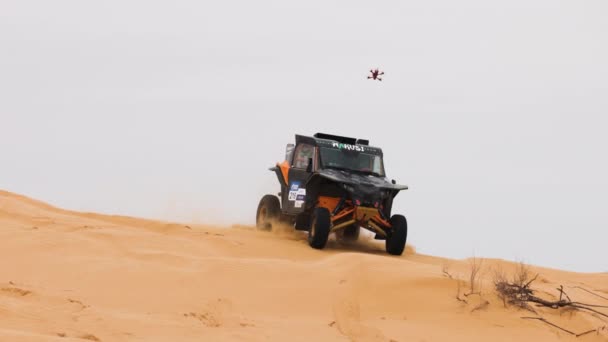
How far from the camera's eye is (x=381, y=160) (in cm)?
1440

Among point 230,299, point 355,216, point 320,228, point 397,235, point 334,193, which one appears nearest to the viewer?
point 230,299

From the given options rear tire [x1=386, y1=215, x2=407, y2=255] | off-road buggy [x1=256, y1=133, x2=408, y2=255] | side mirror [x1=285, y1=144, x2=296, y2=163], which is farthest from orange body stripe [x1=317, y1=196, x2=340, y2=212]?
side mirror [x1=285, y1=144, x2=296, y2=163]

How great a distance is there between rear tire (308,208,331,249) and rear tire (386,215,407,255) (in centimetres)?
135

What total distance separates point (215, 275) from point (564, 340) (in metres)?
3.46

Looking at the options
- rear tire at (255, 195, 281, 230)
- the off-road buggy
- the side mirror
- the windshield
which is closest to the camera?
the off-road buggy

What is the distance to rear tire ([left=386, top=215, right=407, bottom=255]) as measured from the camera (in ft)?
42.1

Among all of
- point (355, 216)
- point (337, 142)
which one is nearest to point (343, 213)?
point (355, 216)

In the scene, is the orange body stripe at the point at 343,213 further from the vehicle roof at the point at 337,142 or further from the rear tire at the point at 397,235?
the vehicle roof at the point at 337,142

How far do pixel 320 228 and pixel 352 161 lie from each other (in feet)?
7.77

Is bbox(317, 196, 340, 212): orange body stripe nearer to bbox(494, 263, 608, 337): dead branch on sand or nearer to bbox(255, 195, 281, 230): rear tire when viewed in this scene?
bbox(255, 195, 281, 230): rear tire

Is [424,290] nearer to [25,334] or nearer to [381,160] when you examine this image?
[25,334]

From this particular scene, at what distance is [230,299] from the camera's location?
683 cm

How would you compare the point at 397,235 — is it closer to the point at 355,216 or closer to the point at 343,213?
the point at 355,216

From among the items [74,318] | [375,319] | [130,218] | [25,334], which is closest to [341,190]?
[130,218]
